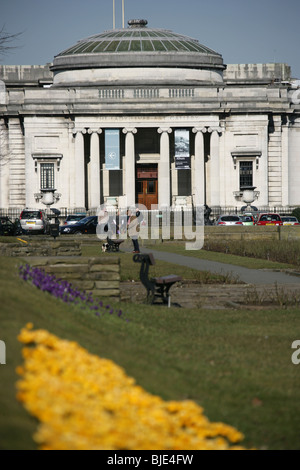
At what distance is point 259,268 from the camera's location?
3372 centimetres

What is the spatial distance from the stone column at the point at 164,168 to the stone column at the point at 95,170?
19.0 ft

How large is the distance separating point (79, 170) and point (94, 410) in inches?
3202

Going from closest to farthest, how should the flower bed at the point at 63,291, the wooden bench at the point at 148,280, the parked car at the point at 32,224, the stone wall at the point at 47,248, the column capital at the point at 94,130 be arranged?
1. the flower bed at the point at 63,291
2. the wooden bench at the point at 148,280
3. the stone wall at the point at 47,248
4. the parked car at the point at 32,224
5. the column capital at the point at 94,130

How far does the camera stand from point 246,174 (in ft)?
298

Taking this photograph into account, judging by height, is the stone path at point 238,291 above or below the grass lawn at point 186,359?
below

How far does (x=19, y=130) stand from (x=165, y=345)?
79477 mm

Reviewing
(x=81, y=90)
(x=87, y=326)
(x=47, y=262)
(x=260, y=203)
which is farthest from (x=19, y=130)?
(x=87, y=326)

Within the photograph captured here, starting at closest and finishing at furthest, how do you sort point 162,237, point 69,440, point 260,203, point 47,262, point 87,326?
1. point 69,440
2. point 87,326
3. point 47,262
4. point 162,237
5. point 260,203

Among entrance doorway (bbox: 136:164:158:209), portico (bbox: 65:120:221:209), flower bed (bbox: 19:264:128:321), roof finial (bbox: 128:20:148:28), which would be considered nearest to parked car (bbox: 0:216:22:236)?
portico (bbox: 65:120:221:209)

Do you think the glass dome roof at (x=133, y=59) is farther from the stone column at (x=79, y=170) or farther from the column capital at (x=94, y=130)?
the stone column at (x=79, y=170)

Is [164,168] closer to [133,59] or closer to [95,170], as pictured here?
[95,170]

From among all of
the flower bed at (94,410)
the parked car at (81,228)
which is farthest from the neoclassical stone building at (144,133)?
the flower bed at (94,410)

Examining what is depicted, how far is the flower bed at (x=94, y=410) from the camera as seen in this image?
8102 mm
